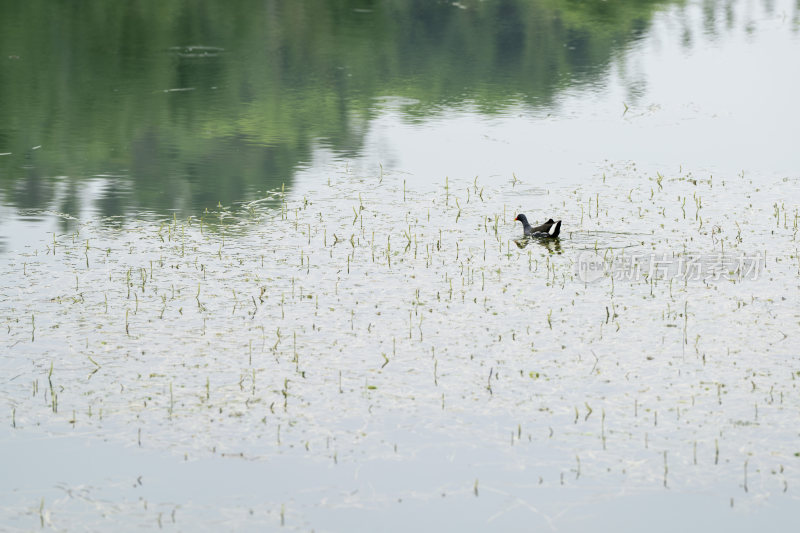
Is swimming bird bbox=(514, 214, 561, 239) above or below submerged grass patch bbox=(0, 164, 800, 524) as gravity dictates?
above

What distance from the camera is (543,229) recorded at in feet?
49.4

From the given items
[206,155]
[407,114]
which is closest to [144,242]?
[206,155]

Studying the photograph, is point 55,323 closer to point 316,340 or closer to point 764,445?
point 316,340

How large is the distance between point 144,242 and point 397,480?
7492 mm

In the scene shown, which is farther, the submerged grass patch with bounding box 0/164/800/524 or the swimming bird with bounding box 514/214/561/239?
the swimming bird with bounding box 514/214/561/239

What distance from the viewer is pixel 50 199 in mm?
17875

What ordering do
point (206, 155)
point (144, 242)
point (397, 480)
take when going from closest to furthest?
point (397, 480), point (144, 242), point (206, 155)

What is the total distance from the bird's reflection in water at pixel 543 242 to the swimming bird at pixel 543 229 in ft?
0.19

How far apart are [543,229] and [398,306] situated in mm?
3176

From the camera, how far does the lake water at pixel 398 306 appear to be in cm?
873

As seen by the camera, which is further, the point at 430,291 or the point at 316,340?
the point at 430,291

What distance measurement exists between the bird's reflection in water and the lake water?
67mm

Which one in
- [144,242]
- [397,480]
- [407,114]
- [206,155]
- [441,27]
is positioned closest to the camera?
[397,480]

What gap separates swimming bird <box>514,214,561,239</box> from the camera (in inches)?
588
